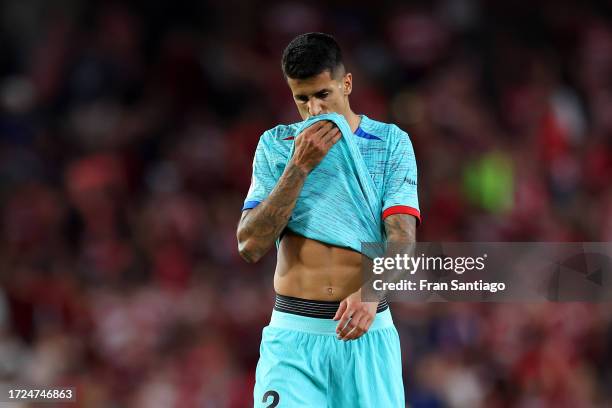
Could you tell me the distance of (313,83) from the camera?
12.3 feet

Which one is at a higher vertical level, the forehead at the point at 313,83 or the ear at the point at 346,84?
the ear at the point at 346,84

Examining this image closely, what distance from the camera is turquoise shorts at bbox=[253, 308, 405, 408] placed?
362 centimetres

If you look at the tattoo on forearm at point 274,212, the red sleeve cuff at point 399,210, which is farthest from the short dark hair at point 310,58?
the red sleeve cuff at point 399,210

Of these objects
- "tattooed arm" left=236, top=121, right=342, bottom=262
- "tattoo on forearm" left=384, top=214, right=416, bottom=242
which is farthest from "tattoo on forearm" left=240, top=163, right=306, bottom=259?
"tattoo on forearm" left=384, top=214, right=416, bottom=242

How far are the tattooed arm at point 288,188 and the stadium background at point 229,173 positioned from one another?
11.5 ft

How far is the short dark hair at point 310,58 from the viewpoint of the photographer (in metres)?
3.73

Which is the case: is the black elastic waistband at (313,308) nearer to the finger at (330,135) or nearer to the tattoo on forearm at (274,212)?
the tattoo on forearm at (274,212)

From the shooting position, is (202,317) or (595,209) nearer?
(202,317)

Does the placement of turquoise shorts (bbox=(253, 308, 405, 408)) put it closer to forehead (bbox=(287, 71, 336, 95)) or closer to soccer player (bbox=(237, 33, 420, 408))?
soccer player (bbox=(237, 33, 420, 408))

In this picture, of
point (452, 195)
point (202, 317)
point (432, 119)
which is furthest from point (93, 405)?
point (432, 119)

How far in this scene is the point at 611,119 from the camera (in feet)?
29.6

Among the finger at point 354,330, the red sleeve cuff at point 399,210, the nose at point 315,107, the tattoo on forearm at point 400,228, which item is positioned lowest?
the finger at point 354,330

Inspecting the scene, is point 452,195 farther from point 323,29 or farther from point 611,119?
point 323,29

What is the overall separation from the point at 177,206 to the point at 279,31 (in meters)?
2.39
